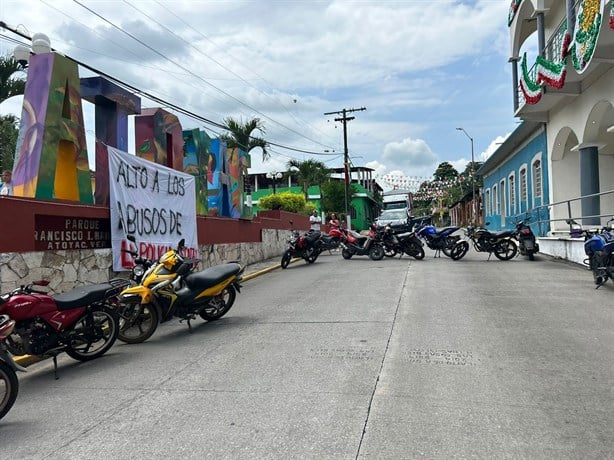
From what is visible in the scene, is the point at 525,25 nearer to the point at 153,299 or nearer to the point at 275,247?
the point at 275,247

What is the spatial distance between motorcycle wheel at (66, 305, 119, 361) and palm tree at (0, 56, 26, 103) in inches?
395

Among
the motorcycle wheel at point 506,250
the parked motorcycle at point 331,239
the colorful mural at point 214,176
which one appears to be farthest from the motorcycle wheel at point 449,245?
the colorful mural at point 214,176

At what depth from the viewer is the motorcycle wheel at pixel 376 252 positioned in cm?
1677

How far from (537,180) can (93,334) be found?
66.1 ft

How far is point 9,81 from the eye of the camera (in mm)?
13883

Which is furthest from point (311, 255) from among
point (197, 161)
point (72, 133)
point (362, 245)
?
point (72, 133)

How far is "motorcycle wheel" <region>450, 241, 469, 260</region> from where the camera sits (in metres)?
15.9

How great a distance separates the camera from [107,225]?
9734 millimetres

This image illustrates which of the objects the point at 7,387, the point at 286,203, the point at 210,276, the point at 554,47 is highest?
the point at 554,47

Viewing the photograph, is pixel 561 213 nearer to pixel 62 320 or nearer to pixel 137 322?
pixel 137 322

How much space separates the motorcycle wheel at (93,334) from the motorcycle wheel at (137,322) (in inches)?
18.9

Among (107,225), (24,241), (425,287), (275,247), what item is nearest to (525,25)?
(275,247)

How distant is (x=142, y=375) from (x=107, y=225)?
493 centimetres

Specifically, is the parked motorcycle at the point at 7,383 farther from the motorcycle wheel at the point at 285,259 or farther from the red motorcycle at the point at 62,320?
the motorcycle wheel at the point at 285,259
